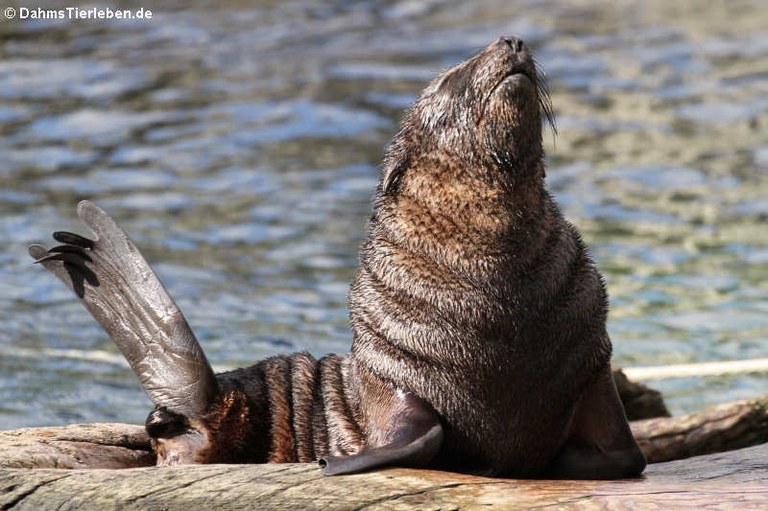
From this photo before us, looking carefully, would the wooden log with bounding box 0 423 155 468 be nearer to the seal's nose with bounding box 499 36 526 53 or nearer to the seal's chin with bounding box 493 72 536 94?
the seal's chin with bounding box 493 72 536 94

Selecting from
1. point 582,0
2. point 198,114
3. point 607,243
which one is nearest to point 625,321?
point 607,243

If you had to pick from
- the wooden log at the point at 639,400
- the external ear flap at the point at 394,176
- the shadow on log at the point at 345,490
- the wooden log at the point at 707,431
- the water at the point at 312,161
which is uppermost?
the water at the point at 312,161

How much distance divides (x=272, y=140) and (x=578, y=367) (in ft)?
29.8

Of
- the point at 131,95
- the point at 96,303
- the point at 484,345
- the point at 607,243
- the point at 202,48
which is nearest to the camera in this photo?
the point at 484,345

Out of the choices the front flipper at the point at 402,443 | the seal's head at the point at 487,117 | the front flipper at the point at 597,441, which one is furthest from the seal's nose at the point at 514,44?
the front flipper at the point at 402,443

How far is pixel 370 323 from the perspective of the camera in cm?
512

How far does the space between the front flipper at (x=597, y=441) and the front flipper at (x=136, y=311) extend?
56.2 inches

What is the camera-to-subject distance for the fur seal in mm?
4895

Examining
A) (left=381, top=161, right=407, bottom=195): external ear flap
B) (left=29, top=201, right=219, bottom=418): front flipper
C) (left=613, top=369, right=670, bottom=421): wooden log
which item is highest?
(left=381, top=161, right=407, bottom=195): external ear flap

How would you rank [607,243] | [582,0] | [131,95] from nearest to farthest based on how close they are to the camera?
[607,243], [131,95], [582,0]

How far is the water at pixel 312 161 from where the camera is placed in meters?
9.25

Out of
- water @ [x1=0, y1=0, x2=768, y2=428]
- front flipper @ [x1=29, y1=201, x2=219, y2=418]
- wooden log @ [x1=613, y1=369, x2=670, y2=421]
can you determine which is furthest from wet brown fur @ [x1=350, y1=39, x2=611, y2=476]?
water @ [x1=0, y1=0, x2=768, y2=428]

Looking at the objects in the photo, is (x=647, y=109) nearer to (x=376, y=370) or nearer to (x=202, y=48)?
(x=202, y=48)

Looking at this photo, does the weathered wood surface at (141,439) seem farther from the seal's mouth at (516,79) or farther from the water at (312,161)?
the seal's mouth at (516,79)
